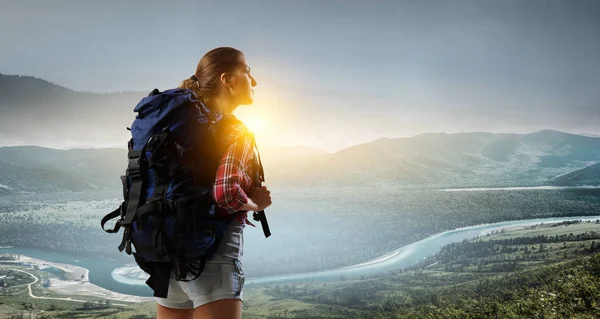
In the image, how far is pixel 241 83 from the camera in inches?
82.5

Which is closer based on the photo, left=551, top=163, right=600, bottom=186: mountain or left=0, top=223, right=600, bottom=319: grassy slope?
left=0, top=223, right=600, bottom=319: grassy slope

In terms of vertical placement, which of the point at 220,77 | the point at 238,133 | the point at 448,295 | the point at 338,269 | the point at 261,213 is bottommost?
the point at 338,269

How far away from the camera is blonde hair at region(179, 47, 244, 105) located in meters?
2.06

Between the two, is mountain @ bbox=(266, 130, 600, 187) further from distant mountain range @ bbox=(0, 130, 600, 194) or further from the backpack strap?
the backpack strap

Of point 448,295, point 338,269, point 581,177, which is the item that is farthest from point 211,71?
point 581,177

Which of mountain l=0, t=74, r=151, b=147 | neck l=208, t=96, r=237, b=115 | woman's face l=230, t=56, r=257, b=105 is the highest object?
mountain l=0, t=74, r=151, b=147

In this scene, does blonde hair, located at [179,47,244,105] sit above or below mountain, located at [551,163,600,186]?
below

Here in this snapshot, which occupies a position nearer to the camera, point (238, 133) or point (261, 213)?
point (238, 133)

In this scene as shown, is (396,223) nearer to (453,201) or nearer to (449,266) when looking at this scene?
(453,201)

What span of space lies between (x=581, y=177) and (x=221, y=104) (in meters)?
42.9

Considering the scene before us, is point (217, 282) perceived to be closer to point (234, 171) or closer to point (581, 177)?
point (234, 171)

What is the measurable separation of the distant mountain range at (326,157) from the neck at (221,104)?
39496 millimetres

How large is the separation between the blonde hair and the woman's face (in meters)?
0.03

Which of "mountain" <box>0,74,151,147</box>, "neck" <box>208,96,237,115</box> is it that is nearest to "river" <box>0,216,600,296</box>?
"mountain" <box>0,74,151,147</box>
